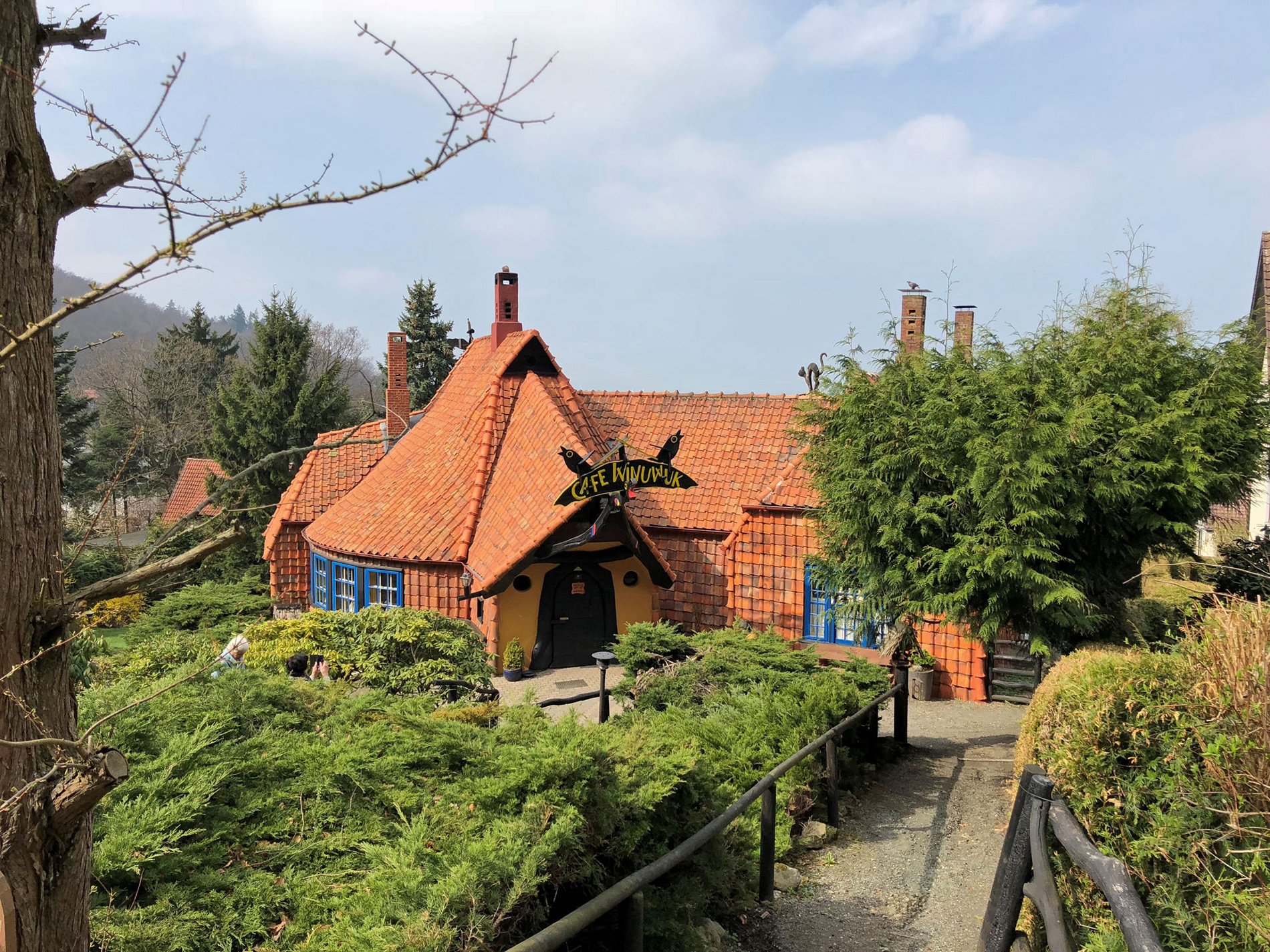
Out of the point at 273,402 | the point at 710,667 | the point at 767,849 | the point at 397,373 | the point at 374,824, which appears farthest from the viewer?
the point at 273,402

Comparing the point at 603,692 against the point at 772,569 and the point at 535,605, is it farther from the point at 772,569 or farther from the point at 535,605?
the point at 772,569

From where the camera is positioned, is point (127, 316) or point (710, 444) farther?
point (127, 316)

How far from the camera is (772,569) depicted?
1761 cm

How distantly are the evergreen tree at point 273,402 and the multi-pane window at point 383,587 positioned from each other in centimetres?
1042

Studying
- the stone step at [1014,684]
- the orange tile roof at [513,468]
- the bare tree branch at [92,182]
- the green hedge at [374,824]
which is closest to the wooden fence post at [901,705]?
the stone step at [1014,684]

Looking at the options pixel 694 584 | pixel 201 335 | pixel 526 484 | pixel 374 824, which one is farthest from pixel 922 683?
pixel 201 335

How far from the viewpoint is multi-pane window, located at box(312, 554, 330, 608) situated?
18.9 meters

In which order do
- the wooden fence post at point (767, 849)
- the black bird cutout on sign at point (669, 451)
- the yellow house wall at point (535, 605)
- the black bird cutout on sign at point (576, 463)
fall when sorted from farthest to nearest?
the yellow house wall at point (535, 605) < the black bird cutout on sign at point (669, 451) < the black bird cutout on sign at point (576, 463) < the wooden fence post at point (767, 849)

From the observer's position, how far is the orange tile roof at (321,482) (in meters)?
21.2

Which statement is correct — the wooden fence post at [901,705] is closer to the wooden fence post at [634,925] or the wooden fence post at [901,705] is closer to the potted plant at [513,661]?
the potted plant at [513,661]

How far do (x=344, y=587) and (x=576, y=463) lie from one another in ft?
20.7

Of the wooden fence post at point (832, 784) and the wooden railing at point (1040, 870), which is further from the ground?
the wooden railing at point (1040, 870)

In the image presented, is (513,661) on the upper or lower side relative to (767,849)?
lower

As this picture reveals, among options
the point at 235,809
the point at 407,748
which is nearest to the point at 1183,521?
the point at 407,748
